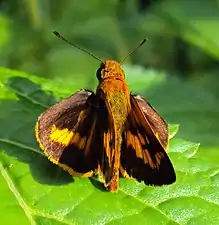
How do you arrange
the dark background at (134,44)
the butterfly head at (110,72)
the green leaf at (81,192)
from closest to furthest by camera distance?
the green leaf at (81,192), the butterfly head at (110,72), the dark background at (134,44)

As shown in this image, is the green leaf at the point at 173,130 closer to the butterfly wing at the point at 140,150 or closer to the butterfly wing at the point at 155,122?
the butterfly wing at the point at 155,122

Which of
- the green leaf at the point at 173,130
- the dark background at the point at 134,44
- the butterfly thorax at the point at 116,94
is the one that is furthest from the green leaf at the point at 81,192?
the dark background at the point at 134,44

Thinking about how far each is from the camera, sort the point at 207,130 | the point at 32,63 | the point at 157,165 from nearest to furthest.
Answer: the point at 157,165, the point at 207,130, the point at 32,63

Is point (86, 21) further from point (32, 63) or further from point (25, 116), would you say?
point (25, 116)

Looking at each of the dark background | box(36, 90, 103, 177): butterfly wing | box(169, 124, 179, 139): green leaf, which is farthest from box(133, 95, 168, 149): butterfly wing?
the dark background

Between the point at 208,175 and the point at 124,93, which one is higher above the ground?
the point at 124,93

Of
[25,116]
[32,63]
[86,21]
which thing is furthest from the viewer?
[86,21]

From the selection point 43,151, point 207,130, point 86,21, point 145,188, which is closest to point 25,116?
point 43,151
